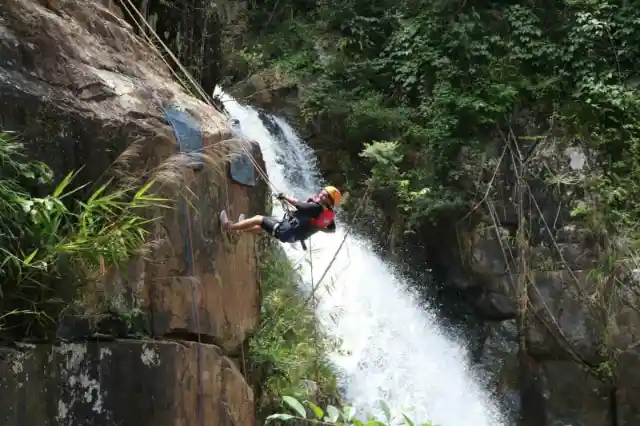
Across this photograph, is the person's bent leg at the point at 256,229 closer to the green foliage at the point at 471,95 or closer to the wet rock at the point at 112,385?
the wet rock at the point at 112,385

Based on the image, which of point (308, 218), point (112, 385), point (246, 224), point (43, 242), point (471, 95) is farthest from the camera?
point (471, 95)

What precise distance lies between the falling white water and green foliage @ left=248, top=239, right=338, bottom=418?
0.78m

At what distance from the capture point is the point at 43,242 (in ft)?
9.59

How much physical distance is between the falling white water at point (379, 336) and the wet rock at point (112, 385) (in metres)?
3.66

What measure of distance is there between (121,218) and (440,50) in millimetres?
7935

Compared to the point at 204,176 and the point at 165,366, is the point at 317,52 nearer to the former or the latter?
the point at 204,176

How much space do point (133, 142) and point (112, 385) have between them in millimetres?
1347

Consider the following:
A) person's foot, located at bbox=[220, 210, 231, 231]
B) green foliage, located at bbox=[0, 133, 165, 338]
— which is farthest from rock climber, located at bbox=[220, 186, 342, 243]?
green foliage, located at bbox=[0, 133, 165, 338]

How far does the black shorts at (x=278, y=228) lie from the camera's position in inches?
173

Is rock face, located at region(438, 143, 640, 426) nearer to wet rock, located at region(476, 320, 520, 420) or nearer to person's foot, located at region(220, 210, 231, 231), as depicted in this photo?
wet rock, located at region(476, 320, 520, 420)

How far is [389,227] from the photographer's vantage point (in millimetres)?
9570

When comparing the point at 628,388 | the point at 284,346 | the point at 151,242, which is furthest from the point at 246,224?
the point at 628,388

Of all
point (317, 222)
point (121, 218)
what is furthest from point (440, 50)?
point (121, 218)

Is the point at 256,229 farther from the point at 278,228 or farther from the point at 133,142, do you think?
the point at 133,142
